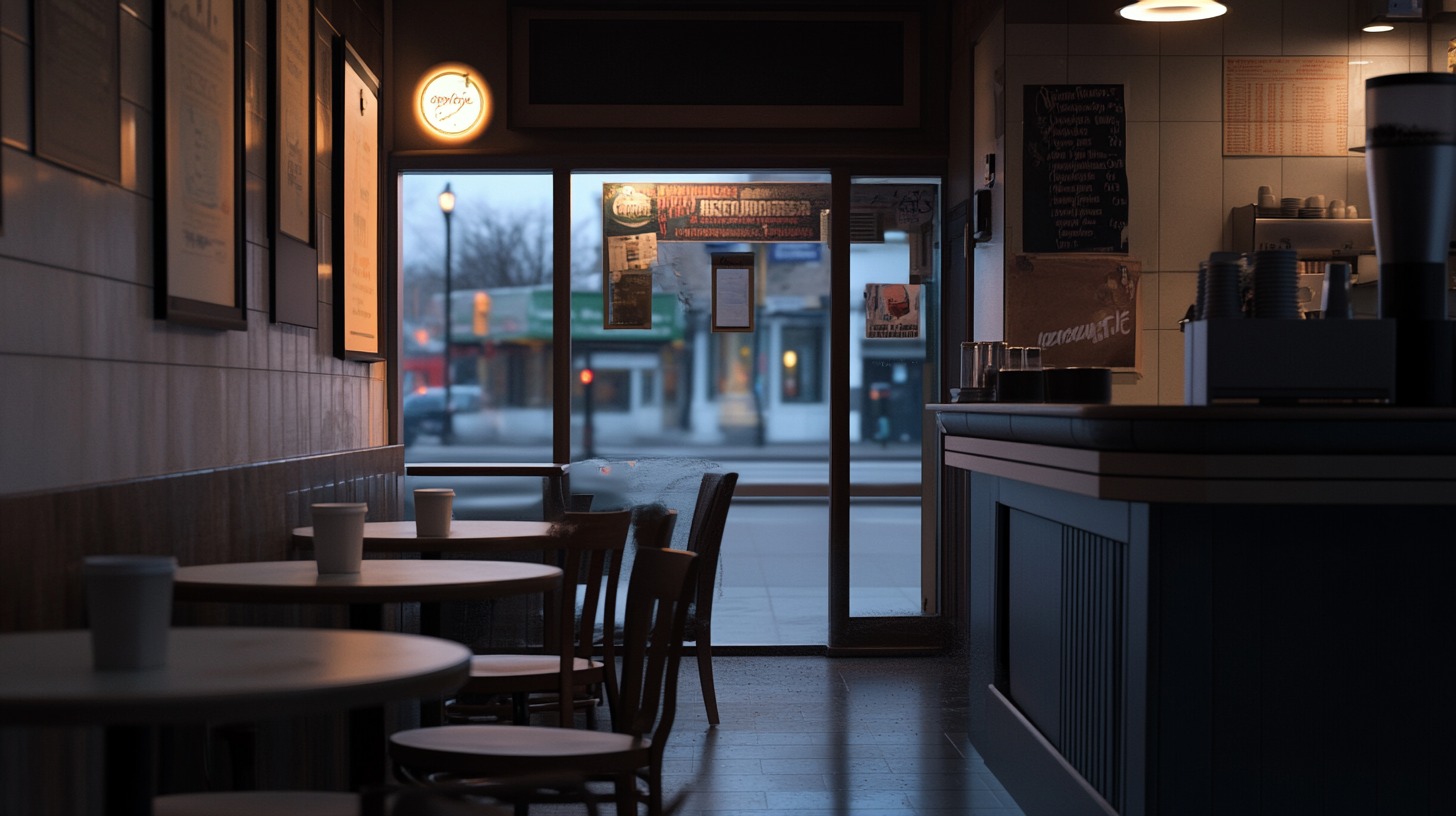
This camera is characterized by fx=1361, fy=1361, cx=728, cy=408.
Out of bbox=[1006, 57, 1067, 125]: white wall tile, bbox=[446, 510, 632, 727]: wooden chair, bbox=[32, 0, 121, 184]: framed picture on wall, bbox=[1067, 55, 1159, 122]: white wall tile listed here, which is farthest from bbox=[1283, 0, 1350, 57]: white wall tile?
bbox=[32, 0, 121, 184]: framed picture on wall

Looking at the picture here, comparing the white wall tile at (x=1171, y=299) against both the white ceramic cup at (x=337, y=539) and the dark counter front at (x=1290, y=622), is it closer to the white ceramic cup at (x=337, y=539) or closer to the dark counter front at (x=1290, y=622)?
the dark counter front at (x=1290, y=622)

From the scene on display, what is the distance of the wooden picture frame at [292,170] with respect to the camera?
13.5 feet

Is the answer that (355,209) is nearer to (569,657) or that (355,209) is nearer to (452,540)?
(452,540)

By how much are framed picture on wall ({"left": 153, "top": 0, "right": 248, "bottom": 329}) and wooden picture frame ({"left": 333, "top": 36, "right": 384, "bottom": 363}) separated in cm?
137

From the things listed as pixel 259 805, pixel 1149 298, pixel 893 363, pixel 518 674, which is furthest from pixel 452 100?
pixel 259 805

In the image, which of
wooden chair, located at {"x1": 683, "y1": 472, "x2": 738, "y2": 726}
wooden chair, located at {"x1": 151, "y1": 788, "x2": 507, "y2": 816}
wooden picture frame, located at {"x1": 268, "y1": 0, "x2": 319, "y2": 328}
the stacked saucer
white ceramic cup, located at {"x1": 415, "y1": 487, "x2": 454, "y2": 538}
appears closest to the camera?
wooden chair, located at {"x1": 151, "y1": 788, "x2": 507, "y2": 816}

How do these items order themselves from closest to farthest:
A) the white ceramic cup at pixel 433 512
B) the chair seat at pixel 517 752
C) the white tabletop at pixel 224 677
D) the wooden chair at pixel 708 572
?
the white tabletop at pixel 224 677
the chair seat at pixel 517 752
the white ceramic cup at pixel 433 512
the wooden chair at pixel 708 572

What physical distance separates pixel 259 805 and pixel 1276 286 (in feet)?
6.98

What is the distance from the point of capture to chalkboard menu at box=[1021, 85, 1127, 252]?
5359mm

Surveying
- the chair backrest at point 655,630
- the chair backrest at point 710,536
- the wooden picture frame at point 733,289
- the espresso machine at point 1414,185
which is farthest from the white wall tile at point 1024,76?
the chair backrest at point 655,630

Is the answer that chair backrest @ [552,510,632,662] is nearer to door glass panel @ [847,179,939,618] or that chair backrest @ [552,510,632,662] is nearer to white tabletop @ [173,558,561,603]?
white tabletop @ [173,558,561,603]

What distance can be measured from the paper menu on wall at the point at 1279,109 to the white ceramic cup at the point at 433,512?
3.48m

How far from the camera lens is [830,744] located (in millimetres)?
4684

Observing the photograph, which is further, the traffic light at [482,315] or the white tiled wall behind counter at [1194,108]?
the traffic light at [482,315]
